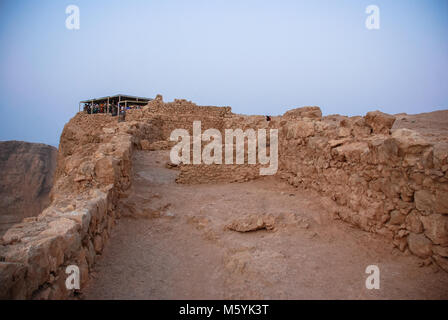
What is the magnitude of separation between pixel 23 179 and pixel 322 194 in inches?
934

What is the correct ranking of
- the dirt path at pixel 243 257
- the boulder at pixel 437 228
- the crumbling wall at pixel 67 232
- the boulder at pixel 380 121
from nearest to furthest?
the crumbling wall at pixel 67 232, the dirt path at pixel 243 257, the boulder at pixel 437 228, the boulder at pixel 380 121

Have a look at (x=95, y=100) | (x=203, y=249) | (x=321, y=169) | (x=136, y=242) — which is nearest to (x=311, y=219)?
(x=321, y=169)

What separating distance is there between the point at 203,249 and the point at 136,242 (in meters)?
1.14

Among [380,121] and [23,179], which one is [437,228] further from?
[23,179]

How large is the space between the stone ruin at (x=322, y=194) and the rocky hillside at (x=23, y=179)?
17.8 m

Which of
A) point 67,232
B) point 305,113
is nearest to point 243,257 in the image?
point 67,232

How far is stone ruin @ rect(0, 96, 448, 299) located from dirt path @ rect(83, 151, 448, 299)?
260mm

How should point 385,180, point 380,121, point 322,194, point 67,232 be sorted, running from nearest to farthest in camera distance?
point 67,232
point 385,180
point 380,121
point 322,194

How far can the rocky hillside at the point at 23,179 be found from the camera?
789 inches

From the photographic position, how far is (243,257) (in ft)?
12.8

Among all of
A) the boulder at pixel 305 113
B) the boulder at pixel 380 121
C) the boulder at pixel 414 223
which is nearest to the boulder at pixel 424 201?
the boulder at pixel 414 223

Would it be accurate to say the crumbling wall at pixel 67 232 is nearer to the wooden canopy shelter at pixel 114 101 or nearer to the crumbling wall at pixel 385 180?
the crumbling wall at pixel 385 180

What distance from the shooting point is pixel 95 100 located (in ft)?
70.7

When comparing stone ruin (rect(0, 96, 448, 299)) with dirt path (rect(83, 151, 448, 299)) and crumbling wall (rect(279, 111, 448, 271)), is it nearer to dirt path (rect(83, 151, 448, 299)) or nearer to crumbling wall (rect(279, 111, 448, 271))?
crumbling wall (rect(279, 111, 448, 271))
